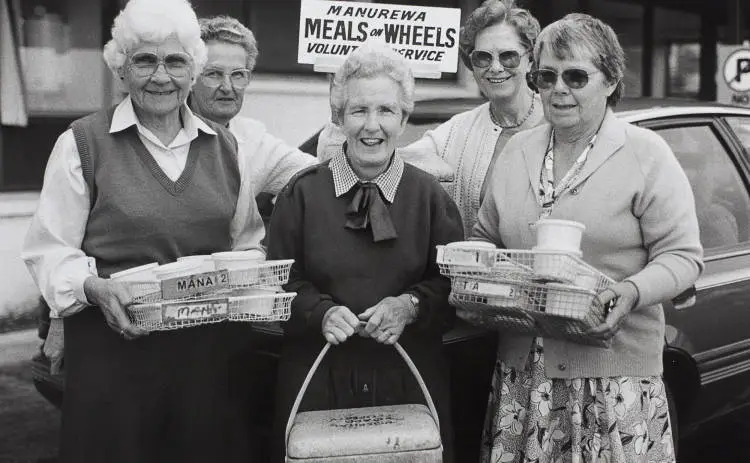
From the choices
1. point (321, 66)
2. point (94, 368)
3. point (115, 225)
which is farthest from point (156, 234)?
point (321, 66)

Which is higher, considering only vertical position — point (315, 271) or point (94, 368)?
point (315, 271)

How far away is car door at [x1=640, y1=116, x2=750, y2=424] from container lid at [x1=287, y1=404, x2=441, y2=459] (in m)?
1.49

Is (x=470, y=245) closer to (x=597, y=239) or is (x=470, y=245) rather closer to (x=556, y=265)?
(x=556, y=265)

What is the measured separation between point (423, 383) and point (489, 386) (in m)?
0.71

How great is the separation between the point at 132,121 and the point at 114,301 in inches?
22.8

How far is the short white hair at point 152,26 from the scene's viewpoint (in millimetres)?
Result: 2945

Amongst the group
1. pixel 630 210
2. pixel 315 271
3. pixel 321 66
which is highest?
pixel 321 66

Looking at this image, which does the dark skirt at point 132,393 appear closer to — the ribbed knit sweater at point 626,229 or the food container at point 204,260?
the food container at point 204,260

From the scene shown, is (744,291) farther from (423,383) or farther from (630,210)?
(423,383)

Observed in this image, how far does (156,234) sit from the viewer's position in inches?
114

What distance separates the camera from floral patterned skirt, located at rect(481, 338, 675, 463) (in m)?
2.91

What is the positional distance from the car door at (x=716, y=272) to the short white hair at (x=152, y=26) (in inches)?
77.4

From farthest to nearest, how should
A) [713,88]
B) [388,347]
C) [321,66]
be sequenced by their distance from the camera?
[713,88]
[321,66]
[388,347]

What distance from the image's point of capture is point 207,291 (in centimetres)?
271
